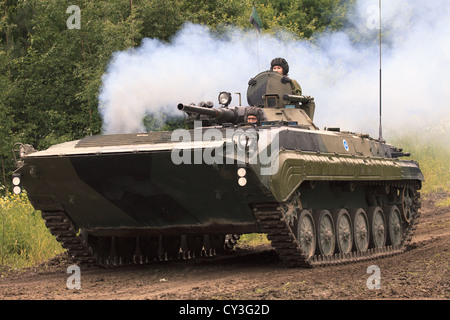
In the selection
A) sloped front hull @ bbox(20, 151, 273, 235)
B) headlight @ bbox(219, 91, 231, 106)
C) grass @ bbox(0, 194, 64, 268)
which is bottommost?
grass @ bbox(0, 194, 64, 268)

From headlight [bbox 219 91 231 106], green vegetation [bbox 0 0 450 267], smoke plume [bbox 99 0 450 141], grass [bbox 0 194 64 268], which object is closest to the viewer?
headlight [bbox 219 91 231 106]

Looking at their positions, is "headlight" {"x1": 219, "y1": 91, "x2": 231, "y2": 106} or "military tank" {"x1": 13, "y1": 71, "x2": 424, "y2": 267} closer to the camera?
"military tank" {"x1": 13, "y1": 71, "x2": 424, "y2": 267}

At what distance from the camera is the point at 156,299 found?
8.74m

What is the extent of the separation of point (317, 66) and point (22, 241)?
11155 millimetres

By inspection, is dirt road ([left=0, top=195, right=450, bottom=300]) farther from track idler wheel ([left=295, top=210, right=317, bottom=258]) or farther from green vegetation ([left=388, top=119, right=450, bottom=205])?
green vegetation ([left=388, top=119, right=450, bottom=205])

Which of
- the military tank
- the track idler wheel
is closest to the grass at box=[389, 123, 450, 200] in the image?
the military tank

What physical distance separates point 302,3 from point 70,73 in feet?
37.9

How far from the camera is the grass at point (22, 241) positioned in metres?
14.1

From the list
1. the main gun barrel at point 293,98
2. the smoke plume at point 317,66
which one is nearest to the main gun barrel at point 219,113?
the main gun barrel at point 293,98

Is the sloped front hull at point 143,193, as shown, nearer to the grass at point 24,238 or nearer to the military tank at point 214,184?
the military tank at point 214,184

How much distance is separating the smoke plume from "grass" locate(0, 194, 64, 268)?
2.51 m

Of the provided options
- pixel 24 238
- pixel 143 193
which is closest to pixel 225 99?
pixel 143 193

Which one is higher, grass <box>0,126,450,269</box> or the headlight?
the headlight

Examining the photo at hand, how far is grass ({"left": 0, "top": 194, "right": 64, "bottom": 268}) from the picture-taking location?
14116 mm
